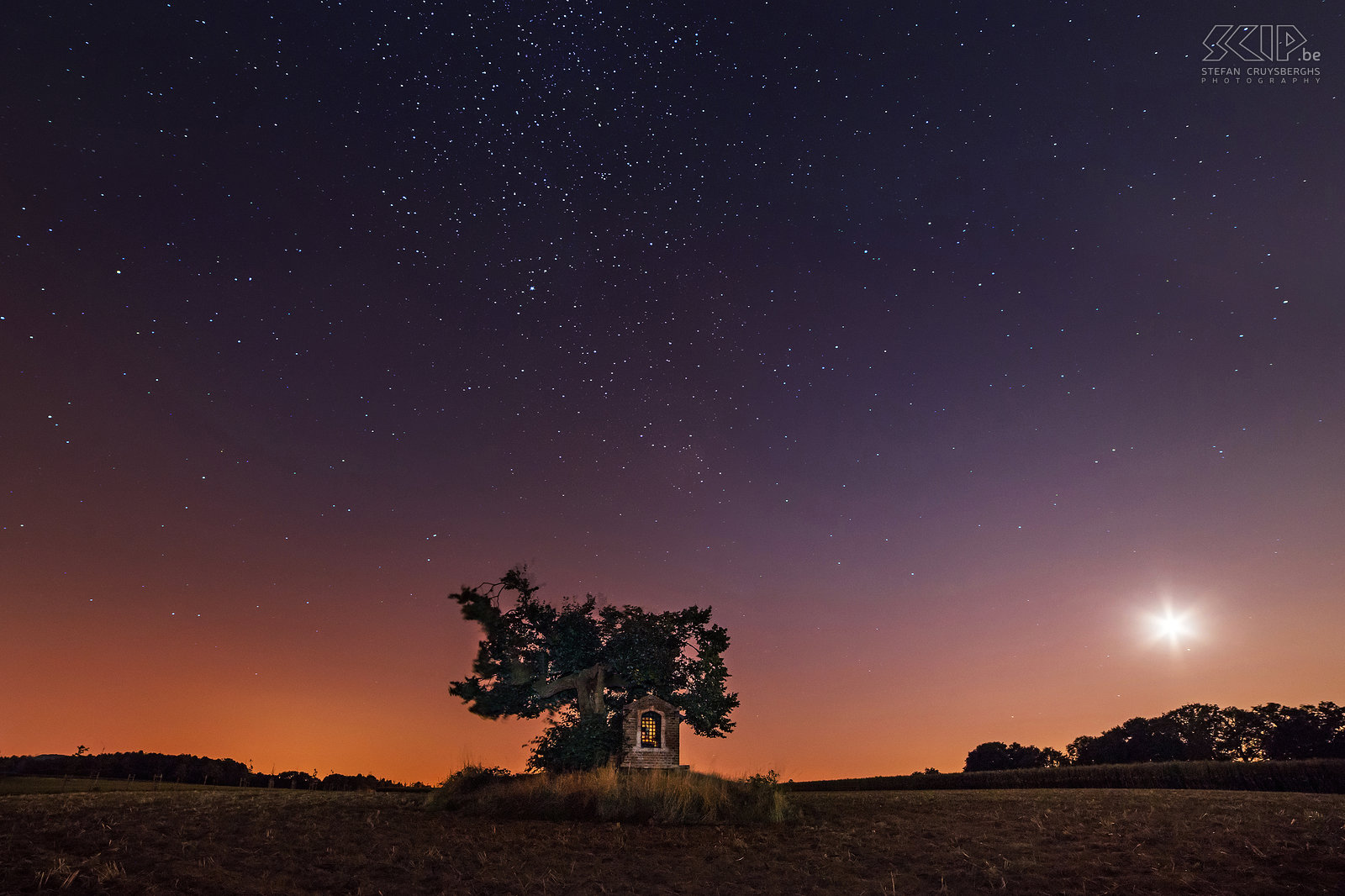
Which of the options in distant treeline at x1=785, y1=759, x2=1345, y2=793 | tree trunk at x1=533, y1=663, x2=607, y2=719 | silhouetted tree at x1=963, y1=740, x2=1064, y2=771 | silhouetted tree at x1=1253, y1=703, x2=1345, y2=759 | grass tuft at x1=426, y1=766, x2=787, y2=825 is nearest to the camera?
grass tuft at x1=426, y1=766, x2=787, y2=825

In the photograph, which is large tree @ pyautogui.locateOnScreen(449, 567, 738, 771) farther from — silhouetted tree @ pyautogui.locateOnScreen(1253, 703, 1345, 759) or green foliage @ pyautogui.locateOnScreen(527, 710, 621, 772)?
silhouetted tree @ pyautogui.locateOnScreen(1253, 703, 1345, 759)

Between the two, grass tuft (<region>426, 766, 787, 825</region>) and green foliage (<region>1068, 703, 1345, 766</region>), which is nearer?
grass tuft (<region>426, 766, 787, 825</region>)

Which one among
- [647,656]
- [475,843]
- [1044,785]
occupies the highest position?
[647,656]

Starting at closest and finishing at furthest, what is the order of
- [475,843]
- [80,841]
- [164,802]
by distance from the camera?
[80,841] < [475,843] < [164,802]

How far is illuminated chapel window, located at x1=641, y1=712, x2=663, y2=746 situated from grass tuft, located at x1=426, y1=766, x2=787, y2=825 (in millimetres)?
15581

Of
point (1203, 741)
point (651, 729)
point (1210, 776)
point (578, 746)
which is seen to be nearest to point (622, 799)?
point (578, 746)

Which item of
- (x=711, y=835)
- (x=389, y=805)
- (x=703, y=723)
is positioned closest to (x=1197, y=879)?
(x=711, y=835)

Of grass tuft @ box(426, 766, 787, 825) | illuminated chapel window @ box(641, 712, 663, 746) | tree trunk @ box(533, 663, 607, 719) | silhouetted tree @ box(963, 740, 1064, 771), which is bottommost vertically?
silhouetted tree @ box(963, 740, 1064, 771)

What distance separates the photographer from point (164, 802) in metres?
18.1

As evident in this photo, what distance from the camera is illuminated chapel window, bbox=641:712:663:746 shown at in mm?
39691

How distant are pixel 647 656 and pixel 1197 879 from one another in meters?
30.7

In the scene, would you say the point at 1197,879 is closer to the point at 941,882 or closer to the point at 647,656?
the point at 941,882

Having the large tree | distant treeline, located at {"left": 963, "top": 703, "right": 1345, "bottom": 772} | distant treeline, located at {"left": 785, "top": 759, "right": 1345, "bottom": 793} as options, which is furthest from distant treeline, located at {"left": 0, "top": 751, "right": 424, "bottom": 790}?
distant treeline, located at {"left": 963, "top": 703, "right": 1345, "bottom": 772}

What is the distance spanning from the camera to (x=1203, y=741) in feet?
240
